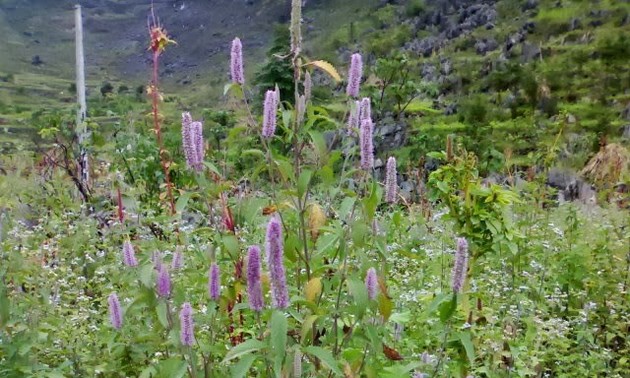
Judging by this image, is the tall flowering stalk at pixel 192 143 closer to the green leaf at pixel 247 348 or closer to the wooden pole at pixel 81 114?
the green leaf at pixel 247 348

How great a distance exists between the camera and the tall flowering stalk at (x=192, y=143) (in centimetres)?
190

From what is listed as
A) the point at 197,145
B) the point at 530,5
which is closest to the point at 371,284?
the point at 197,145

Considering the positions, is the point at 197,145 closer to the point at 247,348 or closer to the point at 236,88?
the point at 236,88

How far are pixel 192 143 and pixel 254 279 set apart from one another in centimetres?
50

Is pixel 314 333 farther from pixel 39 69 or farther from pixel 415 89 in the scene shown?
pixel 39 69

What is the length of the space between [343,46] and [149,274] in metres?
43.3

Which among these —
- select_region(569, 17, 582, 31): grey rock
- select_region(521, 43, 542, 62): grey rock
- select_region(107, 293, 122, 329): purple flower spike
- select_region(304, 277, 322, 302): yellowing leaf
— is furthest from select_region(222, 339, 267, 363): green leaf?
select_region(569, 17, 582, 31): grey rock

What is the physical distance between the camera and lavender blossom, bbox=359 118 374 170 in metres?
1.82

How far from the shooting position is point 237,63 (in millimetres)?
1874

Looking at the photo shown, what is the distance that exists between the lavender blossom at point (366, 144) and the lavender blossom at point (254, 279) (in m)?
0.42

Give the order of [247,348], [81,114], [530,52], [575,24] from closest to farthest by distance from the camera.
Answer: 1. [247,348]
2. [81,114]
3. [530,52]
4. [575,24]

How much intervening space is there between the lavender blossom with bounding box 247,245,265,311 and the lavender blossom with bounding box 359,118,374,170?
1.37ft

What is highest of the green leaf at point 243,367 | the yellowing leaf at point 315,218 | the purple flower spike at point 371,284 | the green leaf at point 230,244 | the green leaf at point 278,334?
the yellowing leaf at point 315,218

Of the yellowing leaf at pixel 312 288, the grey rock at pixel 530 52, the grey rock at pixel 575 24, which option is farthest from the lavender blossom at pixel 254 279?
the grey rock at pixel 575 24
